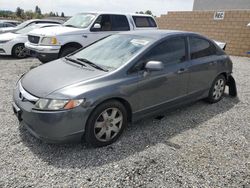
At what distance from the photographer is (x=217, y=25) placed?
524 inches

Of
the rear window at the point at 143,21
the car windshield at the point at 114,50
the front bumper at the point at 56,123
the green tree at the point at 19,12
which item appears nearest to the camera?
the front bumper at the point at 56,123

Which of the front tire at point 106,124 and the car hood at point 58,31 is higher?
the car hood at point 58,31

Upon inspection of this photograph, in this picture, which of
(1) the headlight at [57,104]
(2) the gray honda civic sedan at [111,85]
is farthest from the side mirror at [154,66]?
(1) the headlight at [57,104]

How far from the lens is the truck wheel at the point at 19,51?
28.7ft

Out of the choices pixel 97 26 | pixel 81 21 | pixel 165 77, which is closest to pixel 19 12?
pixel 81 21

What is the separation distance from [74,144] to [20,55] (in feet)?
23.6

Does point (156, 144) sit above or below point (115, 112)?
below

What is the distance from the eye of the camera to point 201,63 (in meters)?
4.13

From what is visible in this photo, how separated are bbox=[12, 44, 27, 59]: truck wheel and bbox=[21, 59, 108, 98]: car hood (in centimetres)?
617

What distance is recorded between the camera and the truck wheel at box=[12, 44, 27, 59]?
874 centimetres

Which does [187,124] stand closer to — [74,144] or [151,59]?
[151,59]

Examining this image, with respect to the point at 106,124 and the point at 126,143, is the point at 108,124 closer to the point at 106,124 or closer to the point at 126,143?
the point at 106,124

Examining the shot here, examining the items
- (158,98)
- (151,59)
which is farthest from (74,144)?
(151,59)

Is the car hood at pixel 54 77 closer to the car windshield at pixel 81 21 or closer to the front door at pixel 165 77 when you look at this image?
the front door at pixel 165 77
